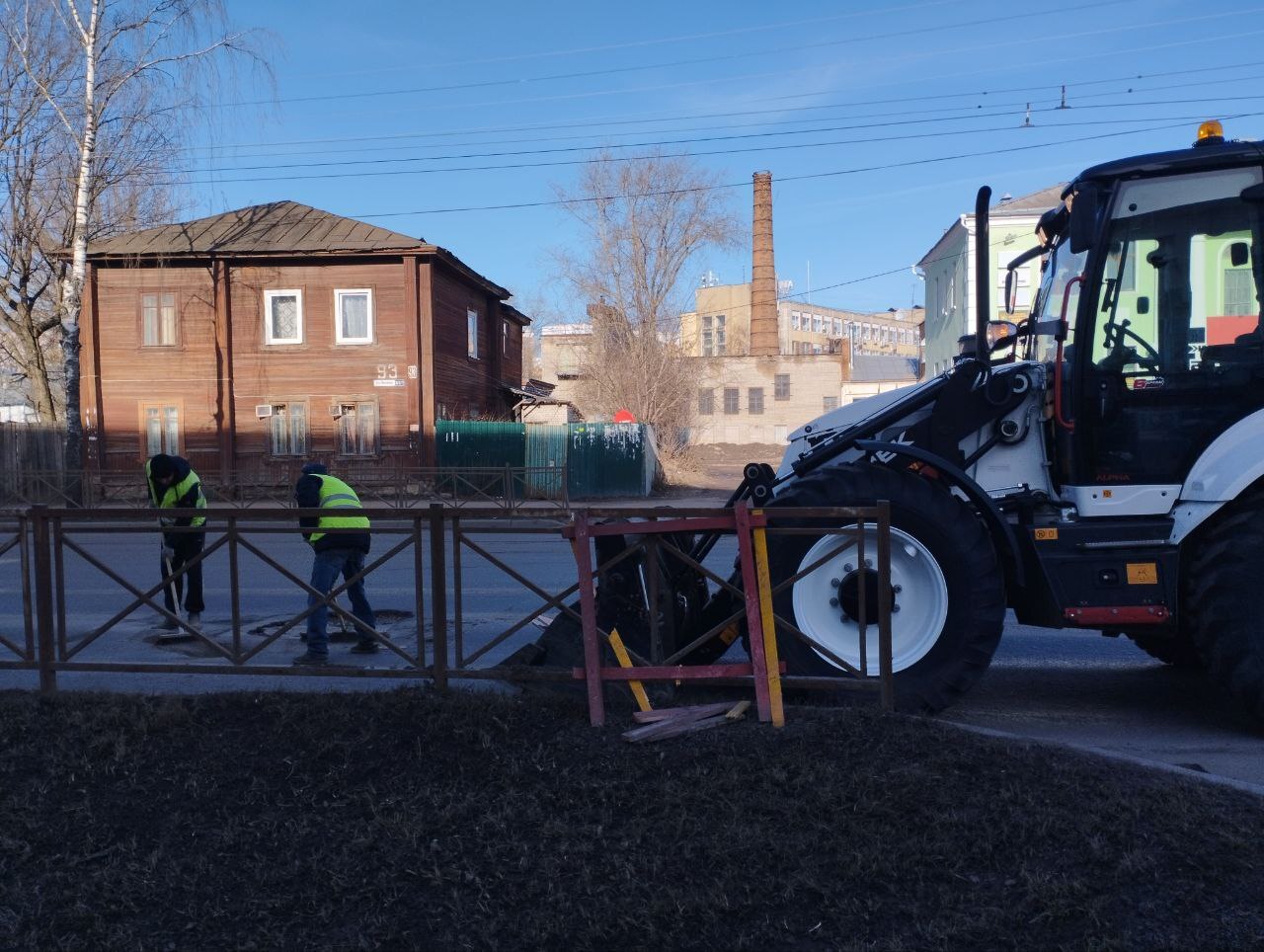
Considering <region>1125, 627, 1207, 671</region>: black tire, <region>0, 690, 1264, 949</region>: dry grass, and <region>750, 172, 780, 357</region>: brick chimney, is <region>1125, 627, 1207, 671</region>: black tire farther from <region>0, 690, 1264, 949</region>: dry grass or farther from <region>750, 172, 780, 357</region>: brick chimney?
Answer: <region>750, 172, 780, 357</region>: brick chimney

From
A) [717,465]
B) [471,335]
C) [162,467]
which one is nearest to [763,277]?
[717,465]

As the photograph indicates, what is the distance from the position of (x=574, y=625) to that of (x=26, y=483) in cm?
2194

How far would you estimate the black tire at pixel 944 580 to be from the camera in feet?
18.5

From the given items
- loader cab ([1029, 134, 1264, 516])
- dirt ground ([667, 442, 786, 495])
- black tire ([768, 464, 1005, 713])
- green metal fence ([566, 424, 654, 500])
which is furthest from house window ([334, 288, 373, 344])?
loader cab ([1029, 134, 1264, 516])

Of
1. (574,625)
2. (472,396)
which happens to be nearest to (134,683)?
(574,625)

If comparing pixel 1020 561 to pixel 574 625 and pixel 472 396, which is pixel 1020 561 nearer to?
pixel 574 625

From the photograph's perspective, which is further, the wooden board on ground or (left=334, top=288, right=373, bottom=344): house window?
(left=334, top=288, right=373, bottom=344): house window

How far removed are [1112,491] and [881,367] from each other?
67745 millimetres

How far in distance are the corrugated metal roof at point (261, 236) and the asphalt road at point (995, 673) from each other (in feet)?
50.5

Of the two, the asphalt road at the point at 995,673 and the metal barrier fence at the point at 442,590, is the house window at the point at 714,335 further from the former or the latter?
the metal barrier fence at the point at 442,590

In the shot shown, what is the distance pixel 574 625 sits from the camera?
5.96 m

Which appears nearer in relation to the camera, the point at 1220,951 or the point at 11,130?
the point at 1220,951

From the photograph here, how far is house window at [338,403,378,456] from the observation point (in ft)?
86.9

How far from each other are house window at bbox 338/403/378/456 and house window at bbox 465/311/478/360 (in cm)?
481
